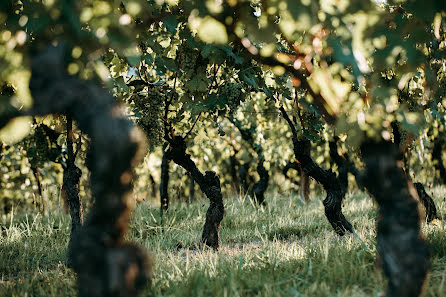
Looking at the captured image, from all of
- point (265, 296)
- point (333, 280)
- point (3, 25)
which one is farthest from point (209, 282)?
point (3, 25)

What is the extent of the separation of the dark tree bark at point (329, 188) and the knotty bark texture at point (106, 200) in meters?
3.29

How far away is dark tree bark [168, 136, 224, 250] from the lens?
14.7 feet

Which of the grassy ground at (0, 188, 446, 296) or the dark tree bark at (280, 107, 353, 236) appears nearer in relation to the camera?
the grassy ground at (0, 188, 446, 296)

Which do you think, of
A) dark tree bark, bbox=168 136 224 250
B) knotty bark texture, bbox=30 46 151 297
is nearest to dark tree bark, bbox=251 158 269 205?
dark tree bark, bbox=168 136 224 250

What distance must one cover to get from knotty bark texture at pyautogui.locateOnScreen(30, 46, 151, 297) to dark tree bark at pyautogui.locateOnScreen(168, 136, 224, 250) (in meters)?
2.79

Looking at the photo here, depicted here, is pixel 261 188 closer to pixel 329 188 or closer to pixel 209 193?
pixel 329 188

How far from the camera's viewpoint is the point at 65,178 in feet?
12.7

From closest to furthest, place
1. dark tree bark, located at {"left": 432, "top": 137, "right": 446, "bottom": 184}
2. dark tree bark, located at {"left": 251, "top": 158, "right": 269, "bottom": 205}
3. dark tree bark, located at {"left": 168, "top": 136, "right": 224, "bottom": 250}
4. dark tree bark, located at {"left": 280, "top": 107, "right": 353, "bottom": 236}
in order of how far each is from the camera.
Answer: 1. dark tree bark, located at {"left": 168, "top": 136, "right": 224, "bottom": 250}
2. dark tree bark, located at {"left": 280, "top": 107, "right": 353, "bottom": 236}
3. dark tree bark, located at {"left": 251, "top": 158, "right": 269, "bottom": 205}
4. dark tree bark, located at {"left": 432, "top": 137, "right": 446, "bottom": 184}

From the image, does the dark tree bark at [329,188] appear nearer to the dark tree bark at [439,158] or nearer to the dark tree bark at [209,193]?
the dark tree bark at [209,193]

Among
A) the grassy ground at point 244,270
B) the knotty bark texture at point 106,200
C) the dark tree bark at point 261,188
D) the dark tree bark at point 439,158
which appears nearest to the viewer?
the knotty bark texture at point 106,200

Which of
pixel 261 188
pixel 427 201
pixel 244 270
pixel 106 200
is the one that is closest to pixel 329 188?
pixel 427 201

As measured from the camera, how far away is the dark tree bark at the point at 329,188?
4.73 m

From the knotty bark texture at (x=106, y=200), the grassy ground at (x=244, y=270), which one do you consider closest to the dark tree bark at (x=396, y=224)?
the grassy ground at (x=244, y=270)

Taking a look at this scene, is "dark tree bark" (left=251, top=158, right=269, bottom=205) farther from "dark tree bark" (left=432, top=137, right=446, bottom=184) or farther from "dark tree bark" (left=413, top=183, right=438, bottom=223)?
"dark tree bark" (left=432, top=137, right=446, bottom=184)
